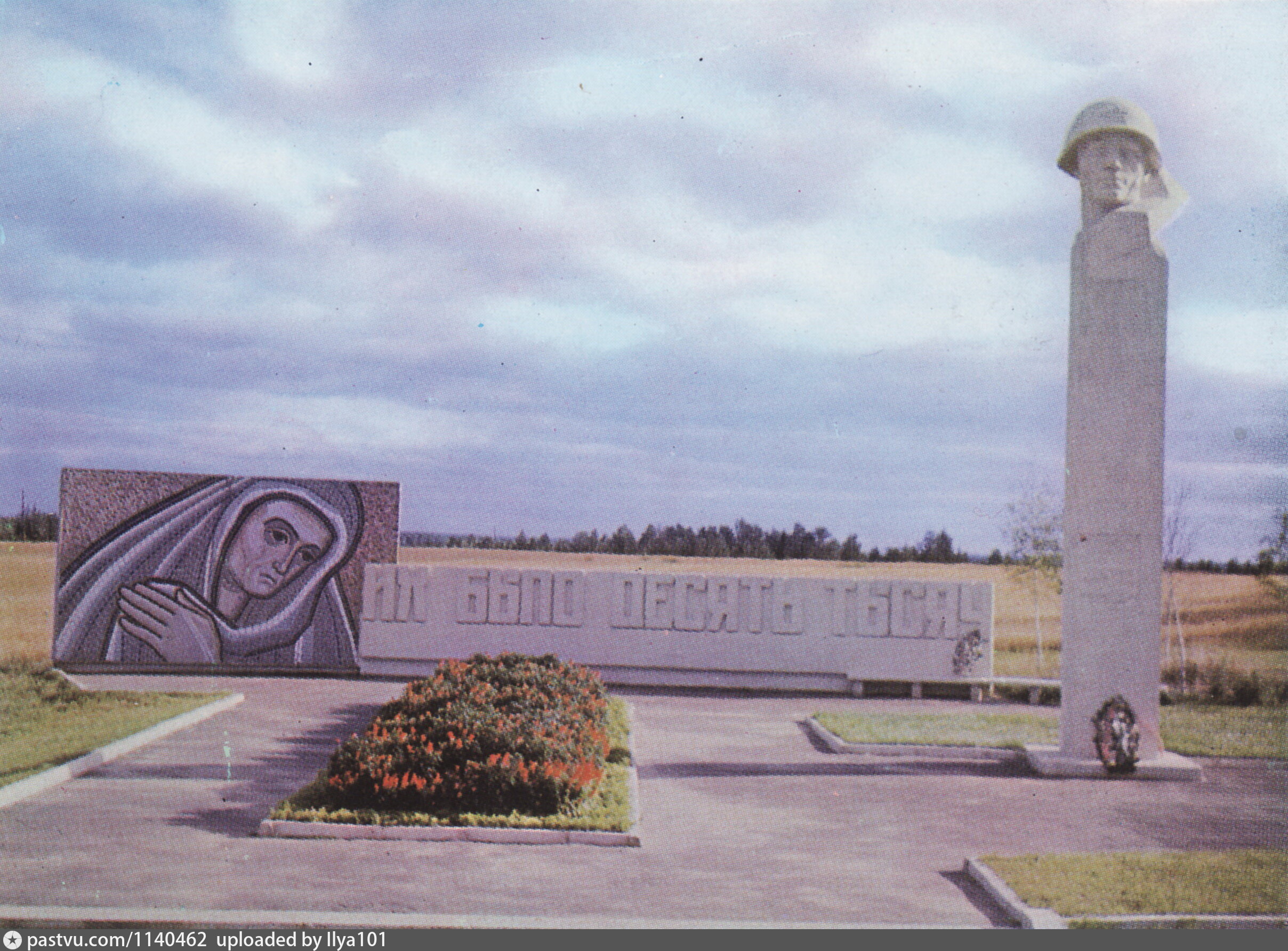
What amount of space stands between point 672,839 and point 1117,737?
17.7 ft

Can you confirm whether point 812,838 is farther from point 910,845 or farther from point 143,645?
point 143,645

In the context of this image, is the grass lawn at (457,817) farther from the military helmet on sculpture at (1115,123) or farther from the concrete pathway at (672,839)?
the military helmet on sculpture at (1115,123)

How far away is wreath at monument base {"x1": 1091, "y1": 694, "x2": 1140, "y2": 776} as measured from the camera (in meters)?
11.2

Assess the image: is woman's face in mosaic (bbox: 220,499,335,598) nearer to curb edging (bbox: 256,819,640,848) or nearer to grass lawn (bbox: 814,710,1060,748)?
grass lawn (bbox: 814,710,1060,748)

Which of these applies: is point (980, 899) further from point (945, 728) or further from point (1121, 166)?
point (1121, 166)

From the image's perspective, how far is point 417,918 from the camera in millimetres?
Answer: 6363

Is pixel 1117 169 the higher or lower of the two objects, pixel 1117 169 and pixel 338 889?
the higher

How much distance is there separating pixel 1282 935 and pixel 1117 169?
803 cm

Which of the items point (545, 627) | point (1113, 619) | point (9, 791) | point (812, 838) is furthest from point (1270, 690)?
point (9, 791)

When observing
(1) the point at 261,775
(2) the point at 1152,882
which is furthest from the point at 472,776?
(2) the point at 1152,882

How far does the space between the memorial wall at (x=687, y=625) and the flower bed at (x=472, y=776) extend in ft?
28.8

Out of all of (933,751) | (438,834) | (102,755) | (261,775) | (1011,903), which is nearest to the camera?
(1011,903)

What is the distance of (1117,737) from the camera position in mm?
11188

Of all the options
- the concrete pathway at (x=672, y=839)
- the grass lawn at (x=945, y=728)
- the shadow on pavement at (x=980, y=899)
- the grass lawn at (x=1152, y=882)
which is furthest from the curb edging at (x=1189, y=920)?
the grass lawn at (x=945, y=728)
